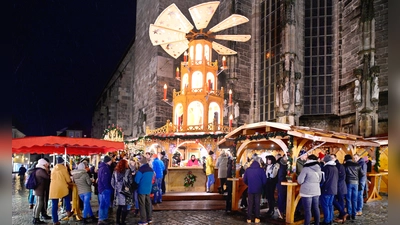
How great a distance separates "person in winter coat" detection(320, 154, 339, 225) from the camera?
823cm

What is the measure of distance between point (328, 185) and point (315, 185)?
0.70 m

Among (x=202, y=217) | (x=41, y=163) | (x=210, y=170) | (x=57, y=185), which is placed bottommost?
(x=202, y=217)

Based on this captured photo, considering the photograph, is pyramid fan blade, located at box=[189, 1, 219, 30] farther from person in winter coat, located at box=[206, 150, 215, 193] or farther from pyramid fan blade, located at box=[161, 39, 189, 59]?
A: person in winter coat, located at box=[206, 150, 215, 193]

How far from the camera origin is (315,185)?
7.75 meters

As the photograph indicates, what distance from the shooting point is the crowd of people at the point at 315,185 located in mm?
7824

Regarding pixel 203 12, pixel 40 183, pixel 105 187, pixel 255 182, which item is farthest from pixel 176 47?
pixel 40 183

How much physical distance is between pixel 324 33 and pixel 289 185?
14605mm

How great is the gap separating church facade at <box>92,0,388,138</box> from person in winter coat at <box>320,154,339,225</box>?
9583mm

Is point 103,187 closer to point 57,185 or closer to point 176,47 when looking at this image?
point 57,185

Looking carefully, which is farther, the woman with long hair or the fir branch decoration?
the fir branch decoration

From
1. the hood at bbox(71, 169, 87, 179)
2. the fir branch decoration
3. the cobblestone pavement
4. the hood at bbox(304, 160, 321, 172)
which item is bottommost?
the cobblestone pavement

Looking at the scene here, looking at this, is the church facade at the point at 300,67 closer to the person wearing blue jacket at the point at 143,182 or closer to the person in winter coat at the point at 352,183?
the person in winter coat at the point at 352,183

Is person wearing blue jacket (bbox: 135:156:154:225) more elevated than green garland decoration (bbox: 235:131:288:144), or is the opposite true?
green garland decoration (bbox: 235:131:288:144)

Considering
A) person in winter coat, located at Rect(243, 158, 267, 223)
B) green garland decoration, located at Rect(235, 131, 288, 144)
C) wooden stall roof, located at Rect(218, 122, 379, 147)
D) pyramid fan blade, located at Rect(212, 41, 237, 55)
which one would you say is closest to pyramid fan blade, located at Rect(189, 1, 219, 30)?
pyramid fan blade, located at Rect(212, 41, 237, 55)
